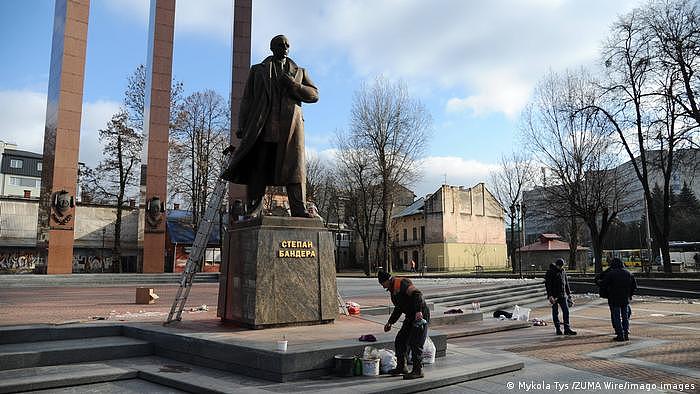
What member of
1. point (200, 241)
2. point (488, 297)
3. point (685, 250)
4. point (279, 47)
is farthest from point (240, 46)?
point (685, 250)

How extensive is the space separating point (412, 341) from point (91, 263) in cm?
4096

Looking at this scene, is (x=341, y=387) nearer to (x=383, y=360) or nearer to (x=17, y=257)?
(x=383, y=360)

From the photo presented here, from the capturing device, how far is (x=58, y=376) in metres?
6.12

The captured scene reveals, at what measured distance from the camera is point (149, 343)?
25.5ft

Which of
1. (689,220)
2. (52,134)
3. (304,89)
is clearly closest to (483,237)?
(689,220)

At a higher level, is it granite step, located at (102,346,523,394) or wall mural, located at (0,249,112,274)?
wall mural, located at (0,249,112,274)

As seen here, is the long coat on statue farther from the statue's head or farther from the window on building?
the window on building

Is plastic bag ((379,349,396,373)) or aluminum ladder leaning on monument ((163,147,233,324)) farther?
aluminum ladder leaning on monument ((163,147,233,324))

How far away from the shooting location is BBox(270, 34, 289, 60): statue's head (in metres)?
9.20

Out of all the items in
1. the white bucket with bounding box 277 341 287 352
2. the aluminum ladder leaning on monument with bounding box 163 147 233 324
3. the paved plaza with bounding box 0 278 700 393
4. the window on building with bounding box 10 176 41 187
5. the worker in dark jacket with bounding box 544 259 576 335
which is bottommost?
the paved plaza with bounding box 0 278 700 393

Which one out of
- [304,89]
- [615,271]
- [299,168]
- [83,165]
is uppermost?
[83,165]

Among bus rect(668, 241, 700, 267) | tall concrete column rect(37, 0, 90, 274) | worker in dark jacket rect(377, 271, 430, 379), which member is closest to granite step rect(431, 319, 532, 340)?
worker in dark jacket rect(377, 271, 430, 379)

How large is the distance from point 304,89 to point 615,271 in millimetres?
7794

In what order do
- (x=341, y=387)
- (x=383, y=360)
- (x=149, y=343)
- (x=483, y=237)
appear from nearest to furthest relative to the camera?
(x=341, y=387) < (x=383, y=360) < (x=149, y=343) < (x=483, y=237)
